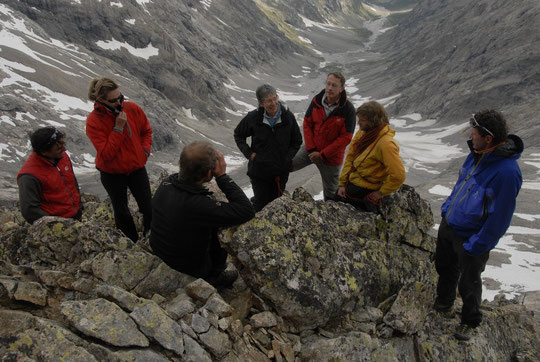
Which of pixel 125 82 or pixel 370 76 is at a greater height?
pixel 370 76

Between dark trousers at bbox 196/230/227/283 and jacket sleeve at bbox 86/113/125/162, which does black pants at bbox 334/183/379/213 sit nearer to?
dark trousers at bbox 196/230/227/283

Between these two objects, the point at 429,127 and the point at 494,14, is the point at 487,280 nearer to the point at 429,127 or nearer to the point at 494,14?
the point at 429,127

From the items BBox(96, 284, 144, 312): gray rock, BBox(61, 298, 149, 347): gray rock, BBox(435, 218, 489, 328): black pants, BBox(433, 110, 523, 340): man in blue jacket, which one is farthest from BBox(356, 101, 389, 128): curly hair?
BBox(61, 298, 149, 347): gray rock

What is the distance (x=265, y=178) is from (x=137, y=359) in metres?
4.46

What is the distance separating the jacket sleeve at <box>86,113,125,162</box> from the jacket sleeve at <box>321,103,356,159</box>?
387cm

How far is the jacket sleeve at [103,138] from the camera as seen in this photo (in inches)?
250

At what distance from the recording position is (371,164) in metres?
6.88

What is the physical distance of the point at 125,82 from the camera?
6438 centimetres

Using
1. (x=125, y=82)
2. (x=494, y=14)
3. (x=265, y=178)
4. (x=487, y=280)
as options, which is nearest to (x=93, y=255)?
(x=265, y=178)

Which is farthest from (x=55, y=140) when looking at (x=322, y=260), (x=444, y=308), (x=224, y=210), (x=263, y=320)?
(x=444, y=308)

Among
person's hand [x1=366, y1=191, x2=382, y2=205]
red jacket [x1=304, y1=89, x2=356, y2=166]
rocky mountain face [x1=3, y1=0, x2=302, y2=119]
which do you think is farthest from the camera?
rocky mountain face [x1=3, y1=0, x2=302, y2=119]

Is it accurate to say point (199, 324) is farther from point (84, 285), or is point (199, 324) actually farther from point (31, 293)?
point (31, 293)

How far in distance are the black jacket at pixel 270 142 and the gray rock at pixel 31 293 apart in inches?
164

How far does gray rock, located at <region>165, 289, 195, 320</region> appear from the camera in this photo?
15.0ft
